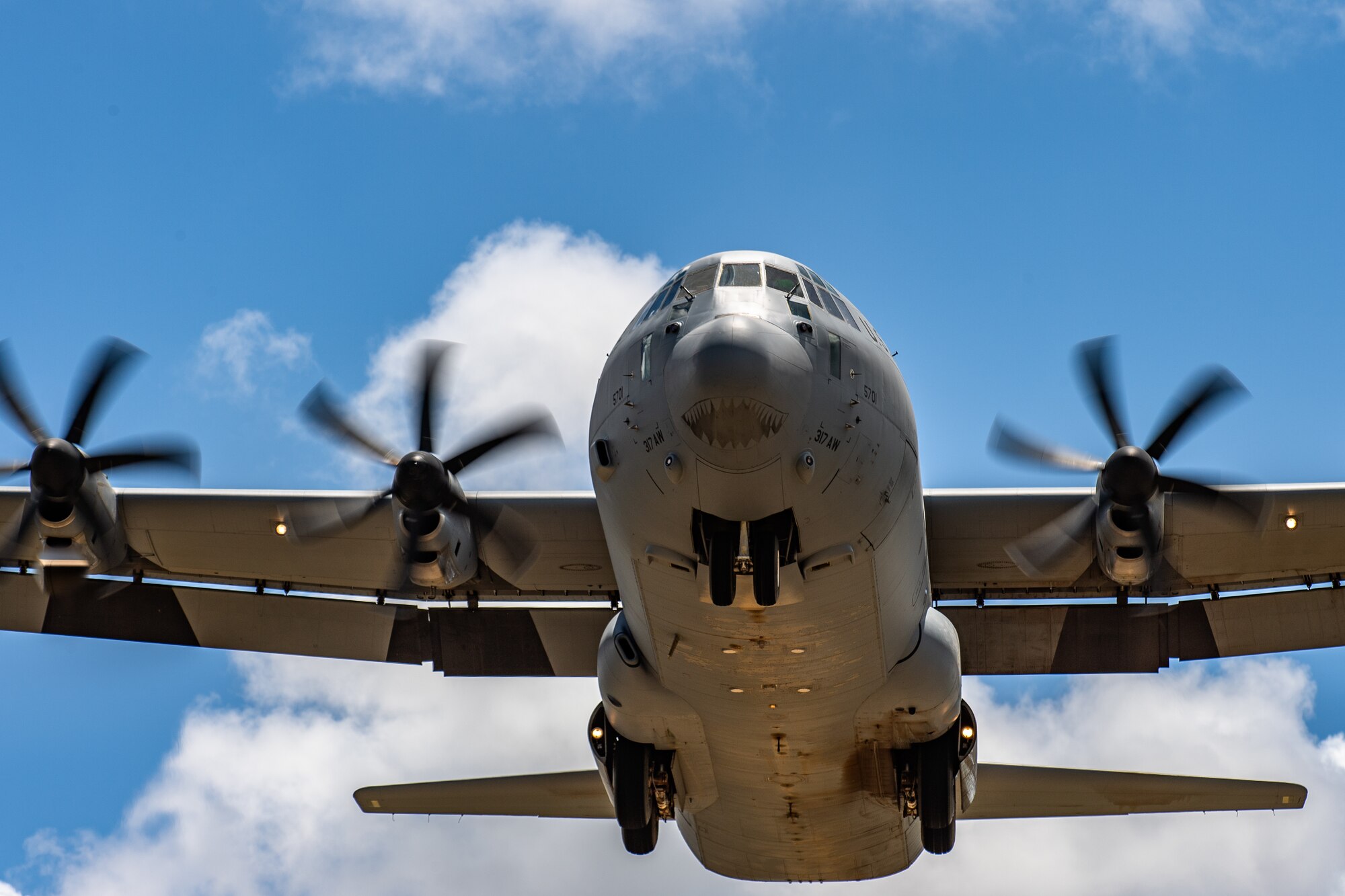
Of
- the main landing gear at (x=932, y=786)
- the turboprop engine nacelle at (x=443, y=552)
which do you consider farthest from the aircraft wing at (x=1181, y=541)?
the turboprop engine nacelle at (x=443, y=552)

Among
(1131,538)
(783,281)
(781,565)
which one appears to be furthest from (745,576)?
(1131,538)

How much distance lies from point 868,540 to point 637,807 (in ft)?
13.8

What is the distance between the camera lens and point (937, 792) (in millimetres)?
12398

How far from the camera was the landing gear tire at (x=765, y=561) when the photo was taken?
9.64 metres

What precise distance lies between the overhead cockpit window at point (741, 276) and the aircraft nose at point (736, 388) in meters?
0.87

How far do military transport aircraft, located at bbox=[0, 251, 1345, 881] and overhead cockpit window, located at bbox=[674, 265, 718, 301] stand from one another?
0.10 ft

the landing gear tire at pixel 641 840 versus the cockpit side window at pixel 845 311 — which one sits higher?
the cockpit side window at pixel 845 311

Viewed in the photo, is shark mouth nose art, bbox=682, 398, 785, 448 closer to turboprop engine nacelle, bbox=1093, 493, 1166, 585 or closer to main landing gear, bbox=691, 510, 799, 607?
main landing gear, bbox=691, 510, 799, 607

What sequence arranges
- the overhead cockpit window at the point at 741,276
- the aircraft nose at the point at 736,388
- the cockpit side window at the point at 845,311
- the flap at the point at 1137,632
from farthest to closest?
the flap at the point at 1137,632, the cockpit side window at the point at 845,311, the overhead cockpit window at the point at 741,276, the aircraft nose at the point at 736,388

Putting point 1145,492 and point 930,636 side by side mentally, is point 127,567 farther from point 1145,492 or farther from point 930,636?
point 1145,492

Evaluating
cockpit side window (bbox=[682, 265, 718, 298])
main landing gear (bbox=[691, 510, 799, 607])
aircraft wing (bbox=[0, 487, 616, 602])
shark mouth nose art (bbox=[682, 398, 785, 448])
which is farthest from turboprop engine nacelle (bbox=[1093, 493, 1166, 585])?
aircraft wing (bbox=[0, 487, 616, 602])

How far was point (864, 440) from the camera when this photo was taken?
9891 millimetres

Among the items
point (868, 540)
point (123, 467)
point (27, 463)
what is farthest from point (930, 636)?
point (27, 463)

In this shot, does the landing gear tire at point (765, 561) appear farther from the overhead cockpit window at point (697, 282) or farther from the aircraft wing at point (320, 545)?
the aircraft wing at point (320, 545)
